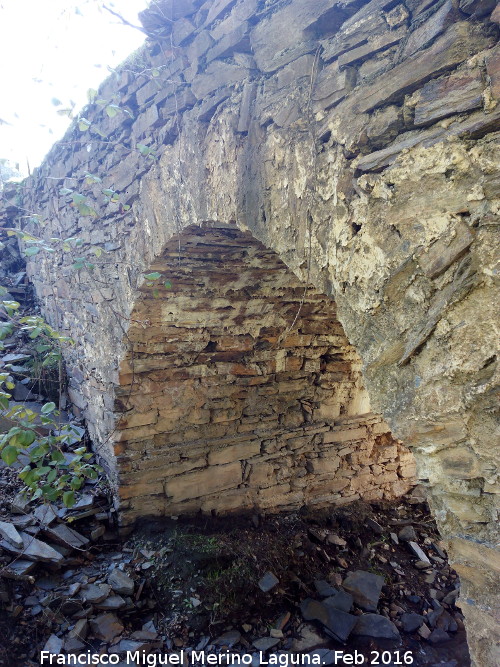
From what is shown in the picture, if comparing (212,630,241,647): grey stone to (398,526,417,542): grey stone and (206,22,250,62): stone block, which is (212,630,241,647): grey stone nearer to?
(398,526,417,542): grey stone

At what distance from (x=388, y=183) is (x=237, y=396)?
2.89 m

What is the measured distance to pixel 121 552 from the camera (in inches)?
135

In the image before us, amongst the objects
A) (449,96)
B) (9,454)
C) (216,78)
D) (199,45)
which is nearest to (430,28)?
(449,96)

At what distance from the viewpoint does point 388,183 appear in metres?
1.30

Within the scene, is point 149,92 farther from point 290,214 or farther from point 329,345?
point 329,345

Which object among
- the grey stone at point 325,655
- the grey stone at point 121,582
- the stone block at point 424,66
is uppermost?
the stone block at point 424,66

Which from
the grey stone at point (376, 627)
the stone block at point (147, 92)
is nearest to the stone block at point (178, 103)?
the stone block at point (147, 92)

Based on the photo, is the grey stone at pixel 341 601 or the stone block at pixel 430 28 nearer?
the stone block at pixel 430 28

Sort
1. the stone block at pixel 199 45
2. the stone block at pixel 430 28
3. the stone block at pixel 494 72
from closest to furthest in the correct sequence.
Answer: the stone block at pixel 494 72 → the stone block at pixel 430 28 → the stone block at pixel 199 45

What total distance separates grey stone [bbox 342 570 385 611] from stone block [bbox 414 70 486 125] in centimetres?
344

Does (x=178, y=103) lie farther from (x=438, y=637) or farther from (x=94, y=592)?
(x=438, y=637)

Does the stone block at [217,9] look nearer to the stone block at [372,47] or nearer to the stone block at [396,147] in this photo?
the stone block at [372,47]

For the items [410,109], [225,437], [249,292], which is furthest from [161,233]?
[225,437]

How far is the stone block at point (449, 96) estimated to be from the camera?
1.11 meters
